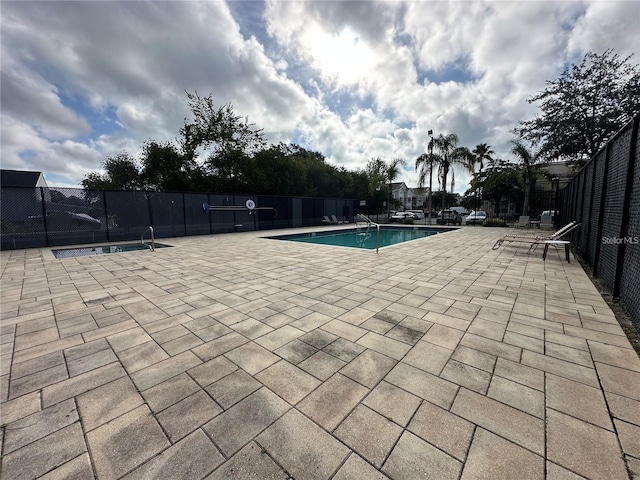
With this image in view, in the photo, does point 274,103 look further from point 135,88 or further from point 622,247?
point 622,247

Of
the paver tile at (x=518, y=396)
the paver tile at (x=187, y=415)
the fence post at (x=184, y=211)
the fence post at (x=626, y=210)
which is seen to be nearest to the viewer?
the paver tile at (x=187, y=415)

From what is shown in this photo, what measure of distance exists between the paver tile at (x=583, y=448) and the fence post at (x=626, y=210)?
2.88m

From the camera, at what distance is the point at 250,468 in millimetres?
1099

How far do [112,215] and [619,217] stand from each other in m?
12.1

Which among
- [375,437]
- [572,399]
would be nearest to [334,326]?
[375,437]

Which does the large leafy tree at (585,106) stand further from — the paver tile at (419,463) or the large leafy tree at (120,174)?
the large leafy tree at (120,174)

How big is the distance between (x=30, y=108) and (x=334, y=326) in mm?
17425

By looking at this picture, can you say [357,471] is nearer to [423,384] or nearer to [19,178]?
[423,384]

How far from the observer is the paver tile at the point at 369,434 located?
3.85 ft

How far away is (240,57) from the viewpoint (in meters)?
10.2

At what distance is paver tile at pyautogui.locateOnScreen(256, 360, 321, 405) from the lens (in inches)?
61.6

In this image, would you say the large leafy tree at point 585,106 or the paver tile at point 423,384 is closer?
the paver tile at point 423,384

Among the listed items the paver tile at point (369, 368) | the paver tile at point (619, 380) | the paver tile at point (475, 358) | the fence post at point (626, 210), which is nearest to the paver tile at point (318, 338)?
the paver tile at point (369, 368)

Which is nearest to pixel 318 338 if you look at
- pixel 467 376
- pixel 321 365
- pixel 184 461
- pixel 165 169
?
pixel 321 365
